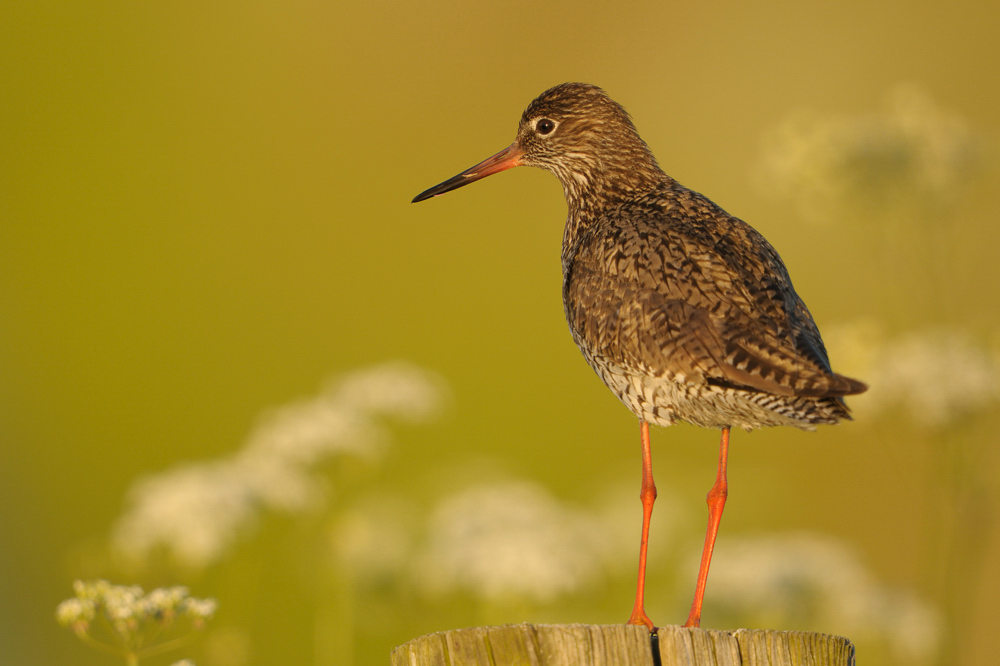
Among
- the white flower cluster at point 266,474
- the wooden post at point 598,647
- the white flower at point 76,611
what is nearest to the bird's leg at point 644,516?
the wooden post at point 598,647

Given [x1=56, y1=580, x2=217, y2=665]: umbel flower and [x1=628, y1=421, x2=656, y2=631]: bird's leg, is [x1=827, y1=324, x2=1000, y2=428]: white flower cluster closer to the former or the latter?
[x1=628, y1=421, x2=656, y2=631]: bird's leg

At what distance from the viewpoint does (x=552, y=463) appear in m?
22.1

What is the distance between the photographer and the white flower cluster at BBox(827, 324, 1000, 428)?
8.44m

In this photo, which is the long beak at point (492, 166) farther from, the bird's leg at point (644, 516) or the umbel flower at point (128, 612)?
the umbel flower at point (128, 612)

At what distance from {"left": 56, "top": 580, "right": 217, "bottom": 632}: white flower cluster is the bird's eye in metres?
4.38

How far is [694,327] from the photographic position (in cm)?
546

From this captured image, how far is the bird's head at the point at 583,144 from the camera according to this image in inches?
291

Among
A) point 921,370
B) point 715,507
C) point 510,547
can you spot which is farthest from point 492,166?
point 921,370

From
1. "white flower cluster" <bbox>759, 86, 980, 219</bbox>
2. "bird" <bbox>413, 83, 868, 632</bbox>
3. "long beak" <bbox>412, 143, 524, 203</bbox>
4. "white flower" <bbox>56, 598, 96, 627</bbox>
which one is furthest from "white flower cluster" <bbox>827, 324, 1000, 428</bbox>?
"white flower" <bbox>56, 598, 96, 627</bbox>

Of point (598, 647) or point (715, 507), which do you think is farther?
point (715, 507)

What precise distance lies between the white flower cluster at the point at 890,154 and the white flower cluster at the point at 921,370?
1.23 m

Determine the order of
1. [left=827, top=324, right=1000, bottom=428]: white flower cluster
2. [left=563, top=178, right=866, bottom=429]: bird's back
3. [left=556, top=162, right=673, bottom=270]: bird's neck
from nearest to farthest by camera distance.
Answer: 1. [left=563, top=178, right=866, bottom=429]: bird's back
2. [left=556, top=162, right=673, bottom=270]: bird's neck
3. [left=827, top=324, right=1000, bottom=428]: white flower cluster

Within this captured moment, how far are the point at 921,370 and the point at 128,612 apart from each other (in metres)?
6.64

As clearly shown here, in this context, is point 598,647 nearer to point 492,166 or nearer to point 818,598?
point 492,166
